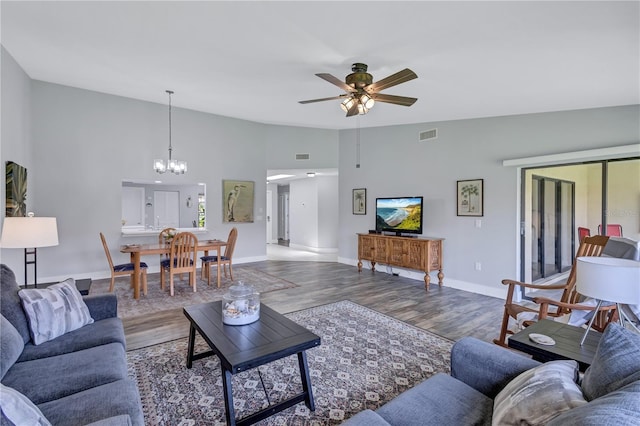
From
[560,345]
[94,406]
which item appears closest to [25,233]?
[94,406]

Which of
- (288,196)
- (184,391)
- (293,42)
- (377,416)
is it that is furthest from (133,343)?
(288,196)

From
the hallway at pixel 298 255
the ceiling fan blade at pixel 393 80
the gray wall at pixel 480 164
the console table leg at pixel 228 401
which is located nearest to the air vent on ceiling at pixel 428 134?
the gray wall at pixel 480 164

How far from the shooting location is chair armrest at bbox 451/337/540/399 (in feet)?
5.08

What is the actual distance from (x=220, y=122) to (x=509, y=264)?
6.13m

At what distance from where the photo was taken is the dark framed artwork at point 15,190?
152 inches

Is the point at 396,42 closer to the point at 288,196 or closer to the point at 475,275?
the point at 475,275

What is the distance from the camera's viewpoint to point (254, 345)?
2.03m

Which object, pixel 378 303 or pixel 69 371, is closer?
pixel 69 371

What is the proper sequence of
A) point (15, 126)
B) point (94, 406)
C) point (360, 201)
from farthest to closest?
point (360, 201) < point (15, 126) < point (94, 406)

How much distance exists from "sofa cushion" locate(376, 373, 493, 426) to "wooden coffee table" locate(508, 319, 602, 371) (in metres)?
0.51

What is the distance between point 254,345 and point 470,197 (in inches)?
174

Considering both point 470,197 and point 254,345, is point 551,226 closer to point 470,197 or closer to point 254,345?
A: point 470,197

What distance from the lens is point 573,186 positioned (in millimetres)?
4402

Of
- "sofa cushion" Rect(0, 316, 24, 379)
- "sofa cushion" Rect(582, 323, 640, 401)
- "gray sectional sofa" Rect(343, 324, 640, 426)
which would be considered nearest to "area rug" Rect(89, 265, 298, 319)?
"sofa cushion" Rect(0, 316, 24, 379)
